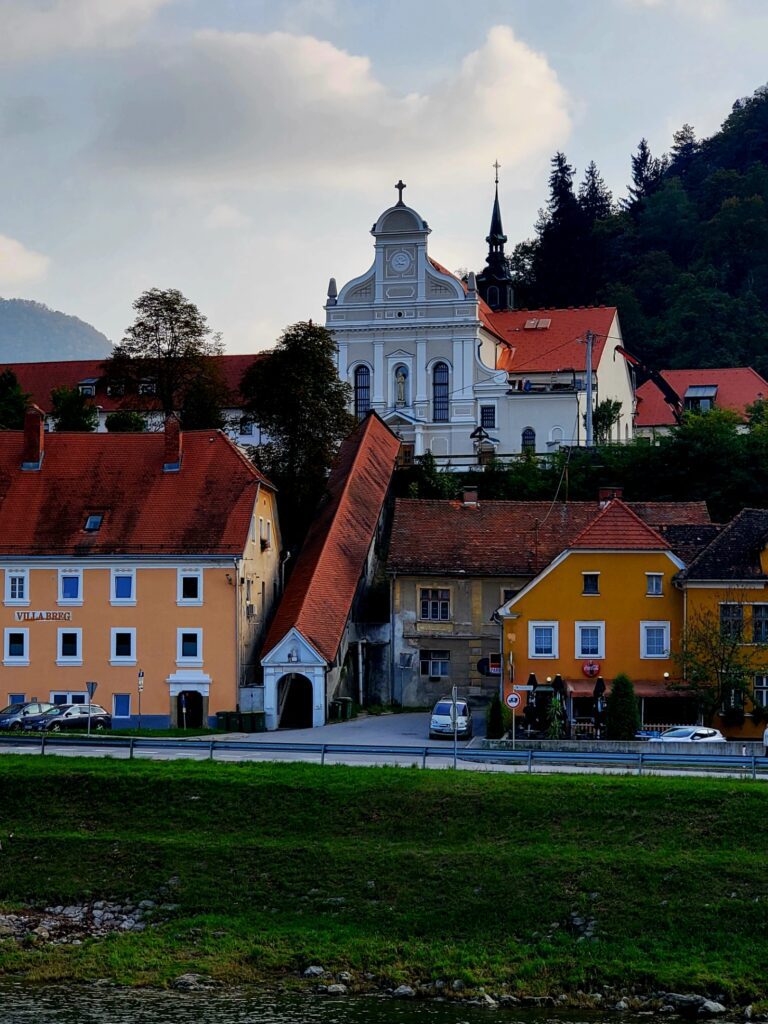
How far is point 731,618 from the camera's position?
5816cm

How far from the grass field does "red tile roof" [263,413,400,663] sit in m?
16.3

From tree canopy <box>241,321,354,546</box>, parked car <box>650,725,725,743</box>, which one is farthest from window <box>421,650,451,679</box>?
parked car <box>650,725,725,743</box>

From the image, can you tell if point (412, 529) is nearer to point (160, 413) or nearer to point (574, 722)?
point (574, 722)

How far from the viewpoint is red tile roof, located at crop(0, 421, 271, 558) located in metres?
63.9

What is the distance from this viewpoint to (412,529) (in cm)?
6750

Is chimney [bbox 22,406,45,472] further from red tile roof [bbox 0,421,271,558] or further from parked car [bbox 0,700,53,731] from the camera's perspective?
parked car [bbox 0,700,53,731]

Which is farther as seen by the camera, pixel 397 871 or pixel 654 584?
pixel 654 584

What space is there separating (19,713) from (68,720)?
162 cm

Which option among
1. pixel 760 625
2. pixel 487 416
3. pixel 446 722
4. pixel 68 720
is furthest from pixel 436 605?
pixel 487 416

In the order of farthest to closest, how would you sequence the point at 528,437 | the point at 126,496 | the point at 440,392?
the point at 440,392 < the point at 528,437 < the point at 126,496

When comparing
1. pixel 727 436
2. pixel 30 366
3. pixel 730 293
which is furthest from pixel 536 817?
pixel 730 293

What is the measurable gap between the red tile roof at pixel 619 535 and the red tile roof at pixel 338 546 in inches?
372

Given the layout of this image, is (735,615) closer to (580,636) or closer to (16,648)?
(580,636)

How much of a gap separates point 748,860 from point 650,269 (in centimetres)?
10664
